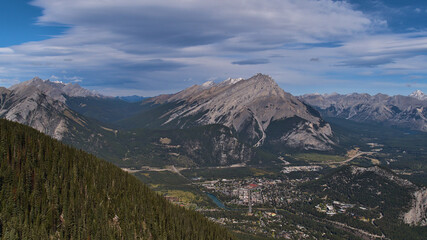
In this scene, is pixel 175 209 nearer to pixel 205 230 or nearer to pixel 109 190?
pixel 205 230

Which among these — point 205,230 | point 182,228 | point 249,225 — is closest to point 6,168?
point 182,228

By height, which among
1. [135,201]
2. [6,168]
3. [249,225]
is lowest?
[249,225]

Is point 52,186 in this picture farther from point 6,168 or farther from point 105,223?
point 105,223

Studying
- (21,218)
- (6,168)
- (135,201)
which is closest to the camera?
(21,218)

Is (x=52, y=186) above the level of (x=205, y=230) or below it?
above

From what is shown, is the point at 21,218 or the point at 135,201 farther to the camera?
the point at 135,201

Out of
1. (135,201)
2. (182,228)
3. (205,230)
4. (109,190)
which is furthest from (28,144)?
(205,230)

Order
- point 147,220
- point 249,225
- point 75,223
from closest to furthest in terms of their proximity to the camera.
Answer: point 75,223 < point 147,220 < point 249,225
